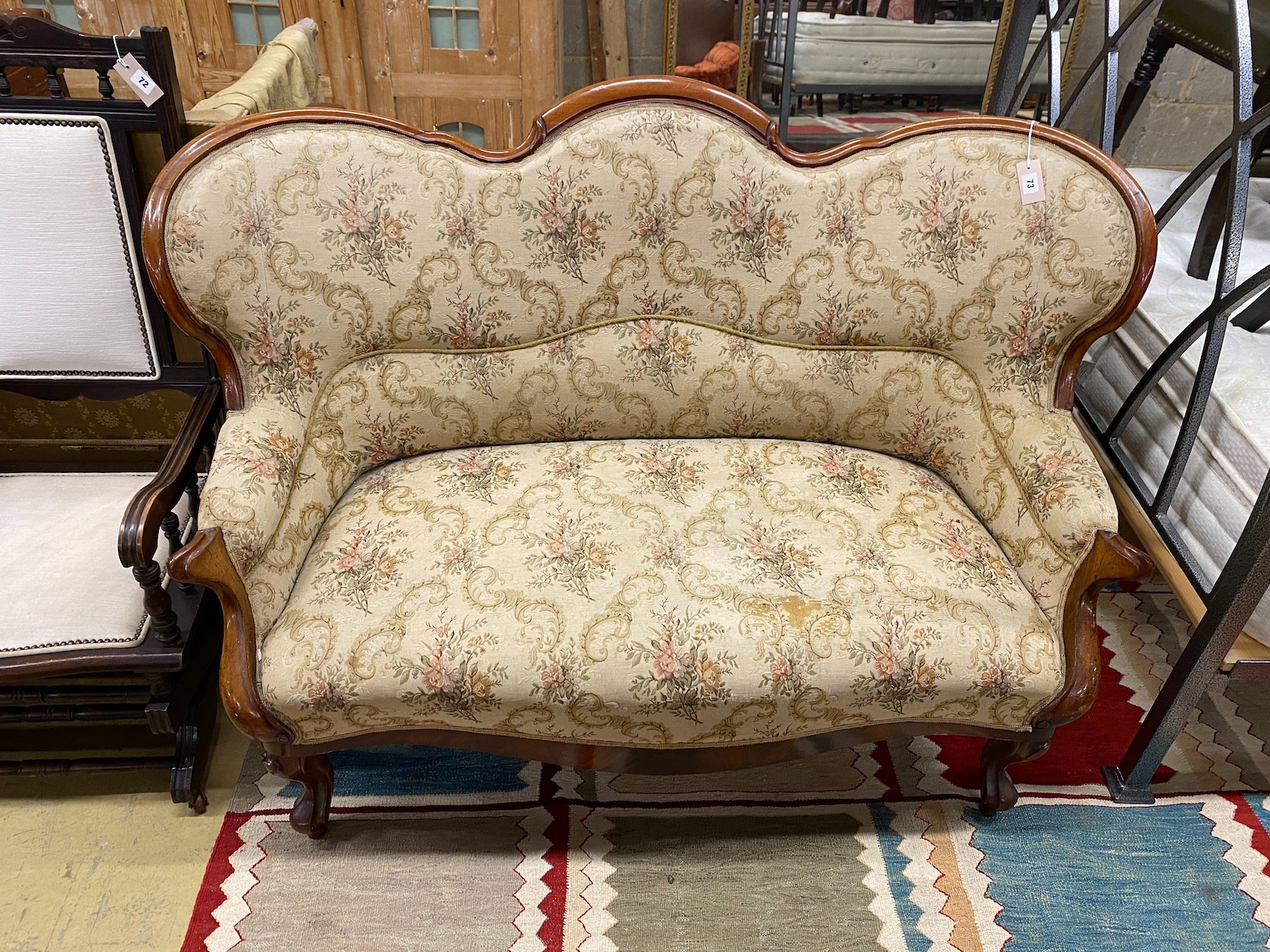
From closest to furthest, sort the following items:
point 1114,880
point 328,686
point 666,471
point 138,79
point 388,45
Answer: point 328,686, point 138,79, point 1114,880, point 666,471, point 388,45

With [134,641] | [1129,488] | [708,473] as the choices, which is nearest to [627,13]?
[708,473]

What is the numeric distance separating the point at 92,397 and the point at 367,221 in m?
0.65

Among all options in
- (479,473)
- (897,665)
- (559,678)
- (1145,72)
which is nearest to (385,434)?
(479,473)

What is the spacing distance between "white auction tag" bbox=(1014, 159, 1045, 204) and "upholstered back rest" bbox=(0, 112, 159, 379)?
4.77 ft

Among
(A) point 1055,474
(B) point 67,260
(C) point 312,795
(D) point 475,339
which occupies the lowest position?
(C) point 312,795

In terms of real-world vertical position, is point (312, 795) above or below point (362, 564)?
below

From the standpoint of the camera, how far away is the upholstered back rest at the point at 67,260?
4.06ft

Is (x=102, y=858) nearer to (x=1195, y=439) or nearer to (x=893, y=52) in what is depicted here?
(x=1195, y=439)

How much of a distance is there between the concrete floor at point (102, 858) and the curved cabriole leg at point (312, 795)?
0.17 m

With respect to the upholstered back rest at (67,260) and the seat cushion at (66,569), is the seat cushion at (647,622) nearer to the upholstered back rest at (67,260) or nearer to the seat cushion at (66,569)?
the seat cushion at (66,569)

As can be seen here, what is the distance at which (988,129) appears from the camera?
4.27 feet

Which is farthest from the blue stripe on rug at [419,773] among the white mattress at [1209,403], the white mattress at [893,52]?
the white mattress at [893,52]

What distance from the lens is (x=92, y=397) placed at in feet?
4.77

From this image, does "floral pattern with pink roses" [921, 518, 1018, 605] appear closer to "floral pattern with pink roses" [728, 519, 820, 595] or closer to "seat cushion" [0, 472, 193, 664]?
"floral pattern with pink roses" [728, 519, 820, 595]
